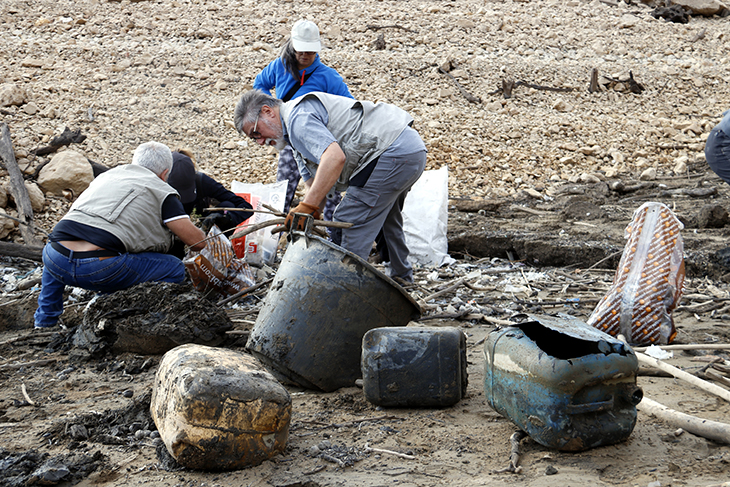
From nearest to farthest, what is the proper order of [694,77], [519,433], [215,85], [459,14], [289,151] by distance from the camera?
[519,433] < [289,151] < [215,85] < [694,77] < [459,14]

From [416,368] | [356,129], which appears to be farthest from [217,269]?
[416,368]

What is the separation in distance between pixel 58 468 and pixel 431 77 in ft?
34.4

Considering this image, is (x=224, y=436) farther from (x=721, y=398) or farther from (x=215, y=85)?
(x=215, y=85)

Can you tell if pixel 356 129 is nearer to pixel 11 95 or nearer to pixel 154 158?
pixel 154 158

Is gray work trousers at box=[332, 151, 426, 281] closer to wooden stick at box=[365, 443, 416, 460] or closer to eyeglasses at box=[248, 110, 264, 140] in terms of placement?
eyeglasses at box=[248, 110, 264, 140]

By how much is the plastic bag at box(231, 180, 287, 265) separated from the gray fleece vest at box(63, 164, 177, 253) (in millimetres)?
972

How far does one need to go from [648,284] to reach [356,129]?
6.19 ft

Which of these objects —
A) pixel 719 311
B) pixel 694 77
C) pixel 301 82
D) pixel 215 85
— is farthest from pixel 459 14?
pixel 719 311

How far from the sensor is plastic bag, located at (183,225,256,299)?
4.20 m

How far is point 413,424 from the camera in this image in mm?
2531

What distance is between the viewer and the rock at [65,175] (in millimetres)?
6824

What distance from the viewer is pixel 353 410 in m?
2.72

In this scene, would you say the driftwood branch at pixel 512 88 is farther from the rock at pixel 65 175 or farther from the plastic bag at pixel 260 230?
the rock at pixel 65 175

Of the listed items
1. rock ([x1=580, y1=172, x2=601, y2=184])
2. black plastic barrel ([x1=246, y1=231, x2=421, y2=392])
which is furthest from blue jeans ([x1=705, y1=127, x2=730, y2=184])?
rock ([x1=580, y1=172, x2=601, y2=184])
